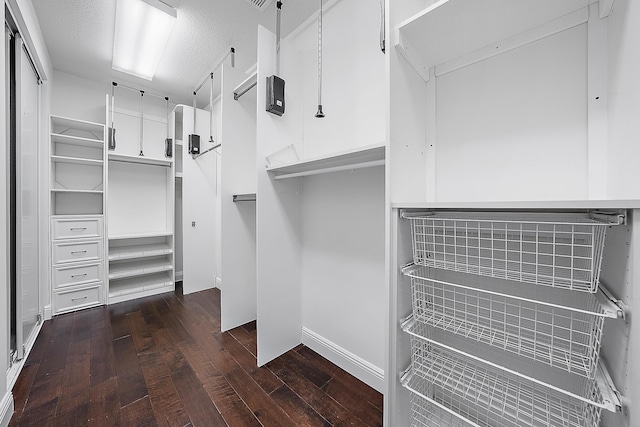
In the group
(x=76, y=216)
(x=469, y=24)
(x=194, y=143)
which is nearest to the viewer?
(x=469, y=24)

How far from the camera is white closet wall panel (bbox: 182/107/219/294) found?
10.4 ft

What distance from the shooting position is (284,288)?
191cm

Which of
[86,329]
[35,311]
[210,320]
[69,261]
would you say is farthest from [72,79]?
[210,320]

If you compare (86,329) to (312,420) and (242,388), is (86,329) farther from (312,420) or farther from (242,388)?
(312,420)

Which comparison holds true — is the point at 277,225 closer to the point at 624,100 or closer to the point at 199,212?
the point at 624,100

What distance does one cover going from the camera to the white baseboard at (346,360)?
4.99 feet

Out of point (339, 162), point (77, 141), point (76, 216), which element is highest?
point (77, 141)

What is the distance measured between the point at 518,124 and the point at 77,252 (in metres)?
3.92

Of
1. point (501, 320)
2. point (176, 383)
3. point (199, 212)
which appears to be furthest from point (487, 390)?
point (199, 212)

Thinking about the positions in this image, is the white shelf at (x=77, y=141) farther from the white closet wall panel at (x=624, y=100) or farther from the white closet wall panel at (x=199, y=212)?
the white closet wall panel at (x=624, y=100)

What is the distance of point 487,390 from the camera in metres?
1.07

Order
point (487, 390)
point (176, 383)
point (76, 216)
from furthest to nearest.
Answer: point (76, 216)
point (176, 383)
point (487, 390)

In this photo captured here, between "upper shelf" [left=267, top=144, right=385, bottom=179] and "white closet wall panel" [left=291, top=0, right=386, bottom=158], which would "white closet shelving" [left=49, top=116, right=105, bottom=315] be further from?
"white closet wall panel" [left=291, top=0, right=386, bottom=158]

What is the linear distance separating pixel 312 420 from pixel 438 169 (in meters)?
1.48
